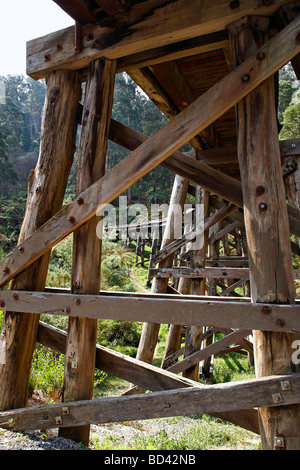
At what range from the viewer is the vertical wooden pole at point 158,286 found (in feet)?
13.5

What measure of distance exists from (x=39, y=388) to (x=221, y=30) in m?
5.17

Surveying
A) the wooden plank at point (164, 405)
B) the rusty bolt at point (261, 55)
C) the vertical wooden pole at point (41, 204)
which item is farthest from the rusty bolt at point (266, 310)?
the vertical wooden pole at point (41, 204)

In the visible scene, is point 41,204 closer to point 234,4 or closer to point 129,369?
point 129,369

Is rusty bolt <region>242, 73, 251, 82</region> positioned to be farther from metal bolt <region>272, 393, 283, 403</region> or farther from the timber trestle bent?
metal bolt <region>272, 393, 283, 403</region>

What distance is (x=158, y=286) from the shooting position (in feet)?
14.4

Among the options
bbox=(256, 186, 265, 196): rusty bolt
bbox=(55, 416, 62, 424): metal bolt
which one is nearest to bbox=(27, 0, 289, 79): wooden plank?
bbox=(256, 186, 265, 196): rusty bolt

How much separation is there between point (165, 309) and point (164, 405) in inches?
19.9

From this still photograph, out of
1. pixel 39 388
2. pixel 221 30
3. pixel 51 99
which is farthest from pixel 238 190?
pixel 39 388

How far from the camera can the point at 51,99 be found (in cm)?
244

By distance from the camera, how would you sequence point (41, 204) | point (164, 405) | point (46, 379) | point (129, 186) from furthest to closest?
point (46, 379)
point (41, 204)
point (129, 186)
point (164, 405)

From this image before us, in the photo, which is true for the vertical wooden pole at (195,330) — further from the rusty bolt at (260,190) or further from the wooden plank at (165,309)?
the rusty bolt at (260,190)

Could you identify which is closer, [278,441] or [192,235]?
[278,441]

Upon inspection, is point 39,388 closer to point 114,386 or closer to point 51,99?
point 114,386

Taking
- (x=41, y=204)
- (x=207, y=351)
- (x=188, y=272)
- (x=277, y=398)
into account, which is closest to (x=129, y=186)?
(x=41, y=204)
